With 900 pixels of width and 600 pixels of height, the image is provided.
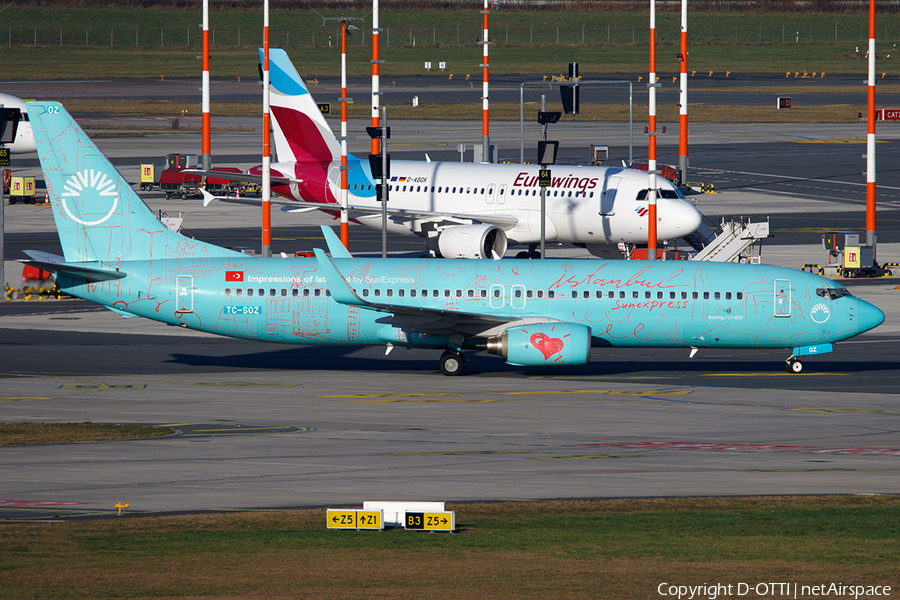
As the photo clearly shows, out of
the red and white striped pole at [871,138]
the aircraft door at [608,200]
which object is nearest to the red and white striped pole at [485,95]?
the aircraft door at [608,200]

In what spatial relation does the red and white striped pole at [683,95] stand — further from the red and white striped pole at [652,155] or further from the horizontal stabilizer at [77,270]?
the horizontal stabilizer at [77,270]

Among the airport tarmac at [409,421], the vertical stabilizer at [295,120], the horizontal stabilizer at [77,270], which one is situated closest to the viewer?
the airport tarmac at [409,421]

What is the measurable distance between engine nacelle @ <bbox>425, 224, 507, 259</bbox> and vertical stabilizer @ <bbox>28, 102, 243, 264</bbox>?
17759 mm

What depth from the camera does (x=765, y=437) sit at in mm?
31891

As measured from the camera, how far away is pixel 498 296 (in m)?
41.5

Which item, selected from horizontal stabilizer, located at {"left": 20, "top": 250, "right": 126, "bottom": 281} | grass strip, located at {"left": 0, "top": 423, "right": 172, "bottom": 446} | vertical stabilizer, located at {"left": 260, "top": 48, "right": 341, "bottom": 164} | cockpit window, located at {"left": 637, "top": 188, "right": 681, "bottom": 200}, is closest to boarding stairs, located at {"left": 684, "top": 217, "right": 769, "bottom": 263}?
cockpit window, located at {"left": 637, "top": 188, "right": 681, "bottom": 200}

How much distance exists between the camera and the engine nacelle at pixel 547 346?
39.9 m

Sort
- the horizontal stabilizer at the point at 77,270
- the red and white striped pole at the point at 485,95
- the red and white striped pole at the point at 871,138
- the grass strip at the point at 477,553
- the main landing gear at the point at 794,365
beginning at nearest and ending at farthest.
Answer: the grass strip at the point at 477,553
the horizontal stabilizer at the point at 77,270
the main landing gear at the point at 794,365
the red and white striped pole at the point at 871,138
the red and white striped pole at the point at 485,95

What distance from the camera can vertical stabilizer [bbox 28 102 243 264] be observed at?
42156mm

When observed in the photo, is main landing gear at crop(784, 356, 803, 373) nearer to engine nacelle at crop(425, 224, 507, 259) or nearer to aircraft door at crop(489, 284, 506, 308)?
aircraft door at crop(489, 284, 506, 308)

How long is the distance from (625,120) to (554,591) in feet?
433

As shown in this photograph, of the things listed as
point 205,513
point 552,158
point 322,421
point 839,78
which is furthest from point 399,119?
point 205,513

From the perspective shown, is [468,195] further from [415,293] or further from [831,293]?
[831,293]

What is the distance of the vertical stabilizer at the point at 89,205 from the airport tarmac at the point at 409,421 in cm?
410
